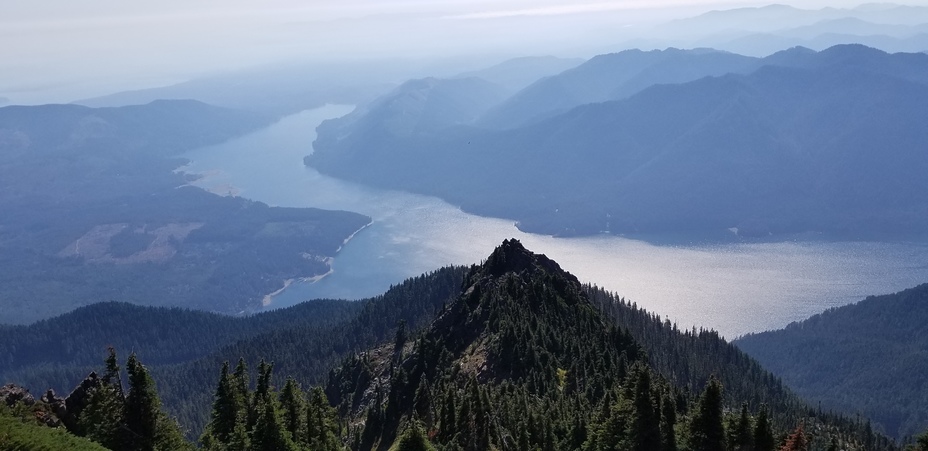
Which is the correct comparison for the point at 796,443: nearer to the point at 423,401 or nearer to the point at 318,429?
the point at 318,429

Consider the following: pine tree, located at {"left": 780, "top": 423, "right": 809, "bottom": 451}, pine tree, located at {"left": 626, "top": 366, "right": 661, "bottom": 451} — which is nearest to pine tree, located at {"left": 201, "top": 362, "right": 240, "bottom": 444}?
pine tree, located at {"left": 626, "top": 366, "right": 661, "bottom": 451}

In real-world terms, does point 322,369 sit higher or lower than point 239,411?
lower

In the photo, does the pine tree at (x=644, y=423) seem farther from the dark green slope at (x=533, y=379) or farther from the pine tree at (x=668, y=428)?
the pine tree at (x=668, y=428)

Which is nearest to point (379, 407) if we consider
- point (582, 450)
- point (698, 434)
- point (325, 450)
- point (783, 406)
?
point (325, 450)

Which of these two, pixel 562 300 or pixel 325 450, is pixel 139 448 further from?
pixel 562 300

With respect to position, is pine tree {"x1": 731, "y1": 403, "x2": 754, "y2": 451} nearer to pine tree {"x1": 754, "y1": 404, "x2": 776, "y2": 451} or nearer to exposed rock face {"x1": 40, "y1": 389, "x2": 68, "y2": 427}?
pine tree {"x1": 754, "y1": 404, "x2": 776, "y2": 451}
